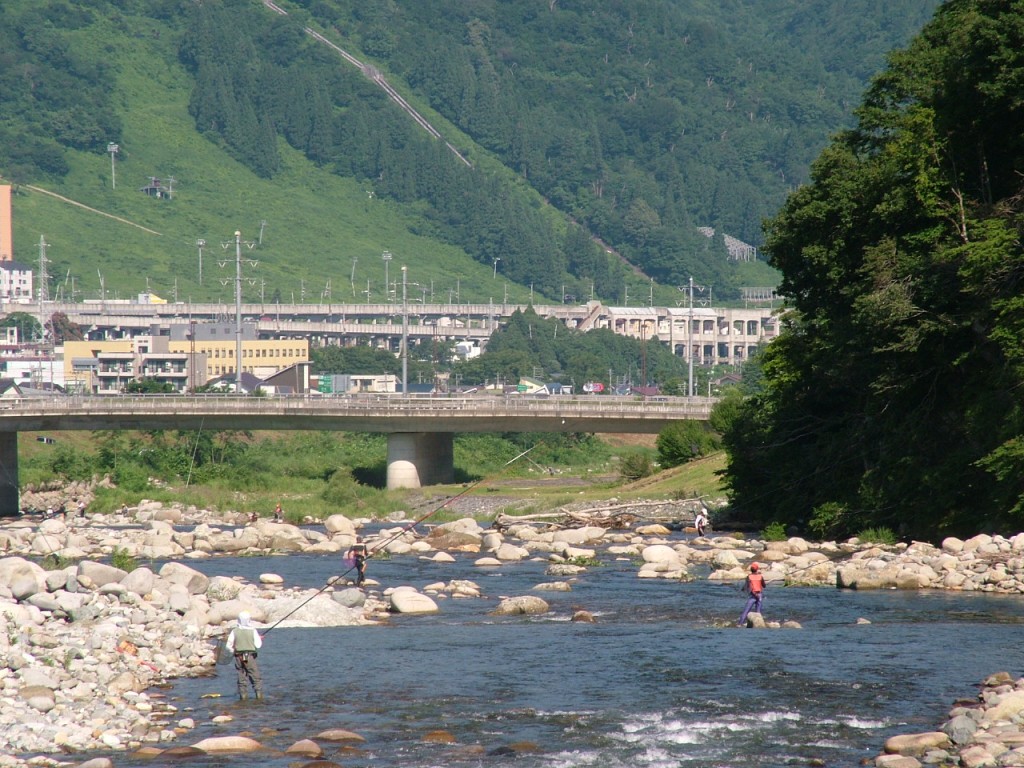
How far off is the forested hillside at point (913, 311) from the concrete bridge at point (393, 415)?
77.3ft

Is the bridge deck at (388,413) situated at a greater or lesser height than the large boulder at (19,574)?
greater

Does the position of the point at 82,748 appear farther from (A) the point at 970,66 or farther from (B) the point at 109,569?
(A) the point at 970,66

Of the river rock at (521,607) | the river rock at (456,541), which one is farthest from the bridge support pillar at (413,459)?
the river rock at (521,607)

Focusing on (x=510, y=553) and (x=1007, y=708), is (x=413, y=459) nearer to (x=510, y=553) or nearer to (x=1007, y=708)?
(x=510, y=553)

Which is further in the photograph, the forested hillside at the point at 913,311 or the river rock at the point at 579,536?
the river rock at the point at 579,536

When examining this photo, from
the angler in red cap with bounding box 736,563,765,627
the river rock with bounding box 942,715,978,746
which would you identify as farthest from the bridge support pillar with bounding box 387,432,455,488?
the river rock with bounding box 942,715,978,746

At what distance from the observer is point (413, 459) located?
84000 mm

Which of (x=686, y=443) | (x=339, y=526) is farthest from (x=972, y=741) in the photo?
(x=686, y=443)

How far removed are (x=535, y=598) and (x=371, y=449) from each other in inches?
2557

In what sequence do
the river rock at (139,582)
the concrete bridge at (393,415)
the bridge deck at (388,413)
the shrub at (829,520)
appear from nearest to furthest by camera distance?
1. the river rock at (139,582)
2. the shrub at (829,520)
3. the concrete bridge at (393,415)
4. the bridge deck at (388,413)

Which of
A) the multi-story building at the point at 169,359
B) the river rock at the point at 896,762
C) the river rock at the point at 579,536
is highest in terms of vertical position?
the multi-story building at the point at 169,359

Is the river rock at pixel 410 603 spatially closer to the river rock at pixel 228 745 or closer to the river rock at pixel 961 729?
the river rock at pixel 228 745

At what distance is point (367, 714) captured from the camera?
87.1 ft

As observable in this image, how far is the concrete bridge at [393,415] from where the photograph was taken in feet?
265
